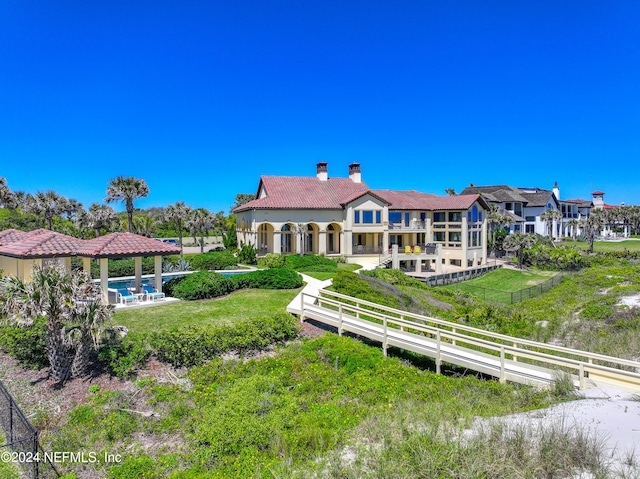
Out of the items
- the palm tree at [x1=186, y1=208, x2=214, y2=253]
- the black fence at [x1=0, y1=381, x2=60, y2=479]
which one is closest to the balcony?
the palm tree at [x1=186, y1=208, x2=214, y2=253]

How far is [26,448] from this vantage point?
817cm

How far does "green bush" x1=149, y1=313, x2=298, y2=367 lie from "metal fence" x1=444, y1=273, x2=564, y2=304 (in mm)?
18133

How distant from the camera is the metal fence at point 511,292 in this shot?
93.7 feet

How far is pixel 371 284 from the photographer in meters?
23.3

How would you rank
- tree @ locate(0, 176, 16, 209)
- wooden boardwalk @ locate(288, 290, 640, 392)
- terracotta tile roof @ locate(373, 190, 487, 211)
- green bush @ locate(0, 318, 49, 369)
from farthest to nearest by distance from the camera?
tree @ locate(0, 176, 16, 209)
terracotta tile roof @ locate(373, 190, 487, 211)
green bush @ locate(0, 318, 49, 369)
wooden boardwalk @ locate(288, 290, 640, 392)

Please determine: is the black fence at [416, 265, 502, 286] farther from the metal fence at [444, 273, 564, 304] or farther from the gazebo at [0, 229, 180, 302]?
the gazebo at [0, 229, 180, 302]

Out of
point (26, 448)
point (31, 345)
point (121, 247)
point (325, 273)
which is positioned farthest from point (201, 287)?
point (325, 273)

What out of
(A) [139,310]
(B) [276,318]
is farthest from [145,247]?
(B) [276,318]

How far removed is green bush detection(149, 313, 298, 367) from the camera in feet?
41.2

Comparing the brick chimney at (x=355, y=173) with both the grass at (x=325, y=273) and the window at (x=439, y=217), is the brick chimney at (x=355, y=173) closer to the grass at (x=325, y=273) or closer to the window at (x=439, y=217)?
the window at (x=439, y=217)

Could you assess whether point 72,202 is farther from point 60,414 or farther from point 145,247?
point 60,414

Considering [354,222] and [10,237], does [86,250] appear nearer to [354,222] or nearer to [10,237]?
[10,237]

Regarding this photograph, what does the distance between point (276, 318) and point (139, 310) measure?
618 centimetres

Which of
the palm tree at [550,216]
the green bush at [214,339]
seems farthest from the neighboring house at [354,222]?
the palm tree at [550,216]
